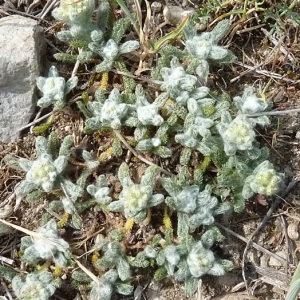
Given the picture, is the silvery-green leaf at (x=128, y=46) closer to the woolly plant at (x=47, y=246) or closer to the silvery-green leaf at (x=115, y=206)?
the silvery-green leaf at (x=115, y=206)

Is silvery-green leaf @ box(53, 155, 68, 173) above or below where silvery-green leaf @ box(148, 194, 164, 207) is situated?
above

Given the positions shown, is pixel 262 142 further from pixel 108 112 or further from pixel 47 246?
pixel 47 246

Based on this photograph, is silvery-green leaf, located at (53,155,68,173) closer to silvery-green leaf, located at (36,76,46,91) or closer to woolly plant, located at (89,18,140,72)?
silvery-green leaf, located at (36,76,46,91)

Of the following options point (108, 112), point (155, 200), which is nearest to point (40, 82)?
point (108, 112)

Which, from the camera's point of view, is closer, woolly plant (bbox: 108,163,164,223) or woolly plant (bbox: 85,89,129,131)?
woolly plant (bbox: 108,163,164,223)

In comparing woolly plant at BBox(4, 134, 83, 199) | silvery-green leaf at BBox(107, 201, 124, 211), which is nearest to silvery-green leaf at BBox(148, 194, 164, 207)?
silvery-green leaf at BBox(107, 201, 124, 211)
